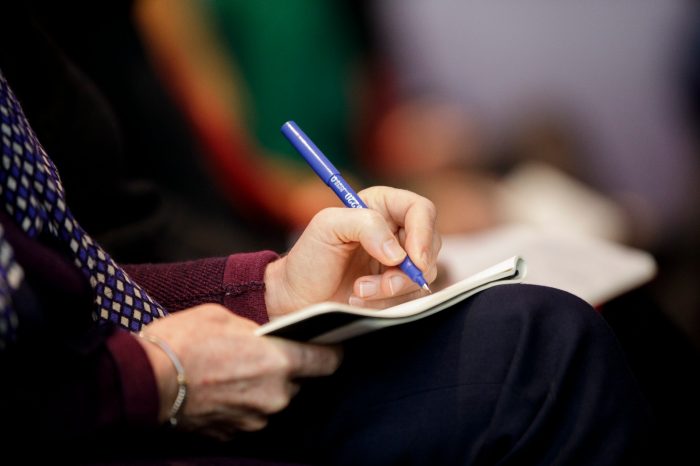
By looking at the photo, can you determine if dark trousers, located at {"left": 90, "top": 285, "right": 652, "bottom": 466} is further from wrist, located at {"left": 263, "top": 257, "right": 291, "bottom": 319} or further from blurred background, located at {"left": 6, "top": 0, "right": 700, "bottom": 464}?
blurred background, located at {"left": 6, "top": 0, "right": 700, "bottom": 464}

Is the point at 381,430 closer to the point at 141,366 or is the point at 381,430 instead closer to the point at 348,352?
the point at 348,352

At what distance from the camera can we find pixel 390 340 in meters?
0.58

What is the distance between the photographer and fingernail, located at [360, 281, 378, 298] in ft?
2.22

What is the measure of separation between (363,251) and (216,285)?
149 mm

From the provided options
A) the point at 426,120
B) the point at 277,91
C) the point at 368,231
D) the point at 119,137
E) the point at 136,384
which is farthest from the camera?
the point at 426,120

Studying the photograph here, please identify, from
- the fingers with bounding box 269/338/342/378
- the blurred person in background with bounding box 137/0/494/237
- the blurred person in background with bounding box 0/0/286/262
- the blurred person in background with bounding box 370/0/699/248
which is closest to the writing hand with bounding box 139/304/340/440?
the fingers with bounding box 269/338/342/378

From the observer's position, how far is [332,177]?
0.70 metres

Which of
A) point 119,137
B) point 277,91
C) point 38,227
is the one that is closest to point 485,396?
point 38,227

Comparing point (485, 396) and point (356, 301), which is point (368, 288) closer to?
point (356, 301)

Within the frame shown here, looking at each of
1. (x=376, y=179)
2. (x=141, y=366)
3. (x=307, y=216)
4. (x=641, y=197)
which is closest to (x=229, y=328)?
(x=141, y=366)

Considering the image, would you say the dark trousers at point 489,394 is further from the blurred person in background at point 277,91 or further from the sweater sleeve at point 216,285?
the blurred person in background at point 277,91

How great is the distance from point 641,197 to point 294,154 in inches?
33.0

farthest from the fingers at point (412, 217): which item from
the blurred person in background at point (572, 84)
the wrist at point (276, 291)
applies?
the blurred person in background at point (572, 84)

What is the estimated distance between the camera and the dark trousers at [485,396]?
1.78ft
